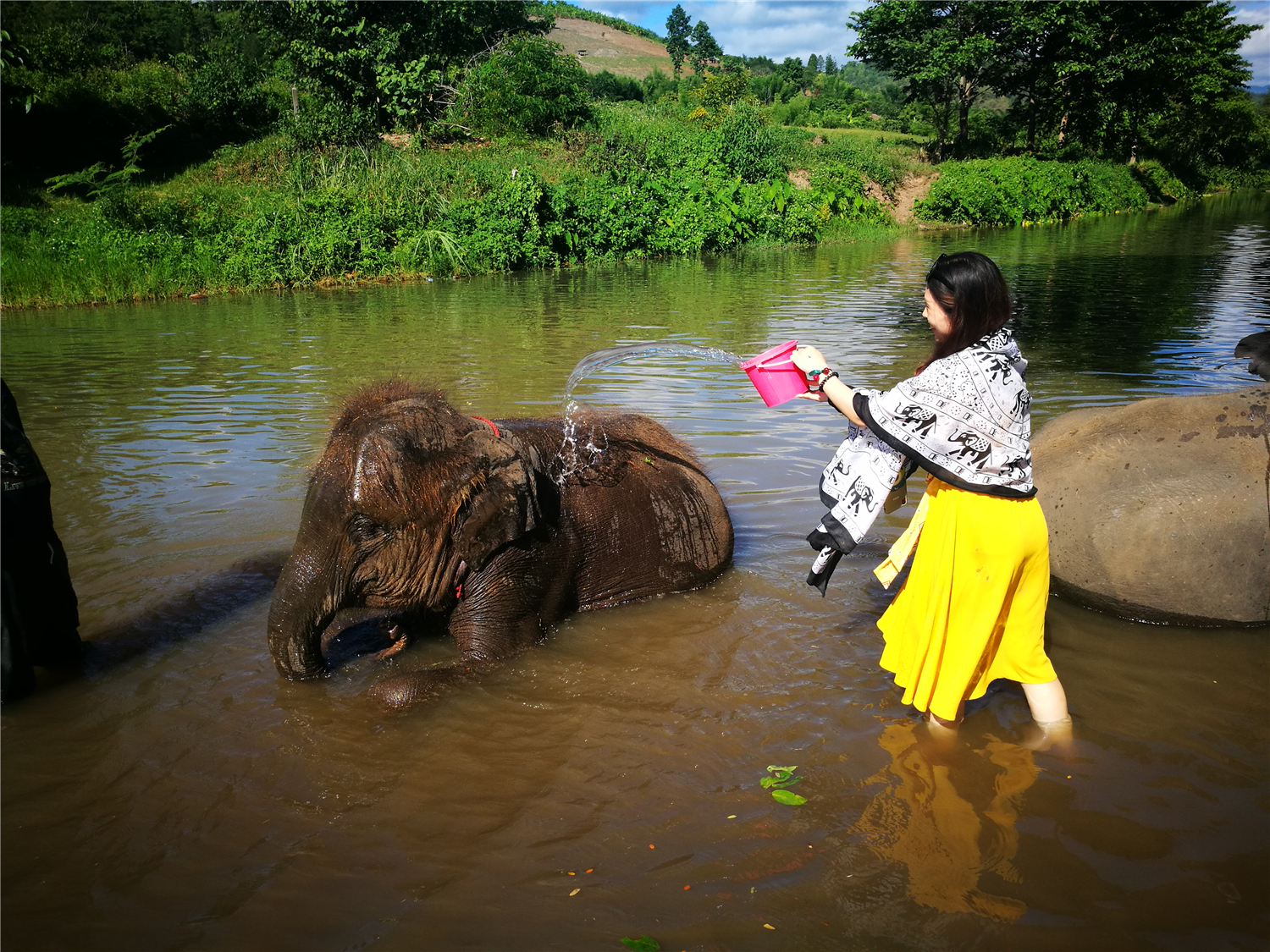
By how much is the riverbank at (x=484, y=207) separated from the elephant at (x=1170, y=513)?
1744 centimetres

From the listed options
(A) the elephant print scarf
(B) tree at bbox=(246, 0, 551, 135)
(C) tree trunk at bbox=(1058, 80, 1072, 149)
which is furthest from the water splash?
(C) tree trunk at bbox=(1058, 80, 1072, 149)

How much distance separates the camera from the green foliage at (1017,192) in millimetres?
32125

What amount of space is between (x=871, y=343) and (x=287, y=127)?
2518 cm

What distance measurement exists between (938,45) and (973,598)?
40321 mm

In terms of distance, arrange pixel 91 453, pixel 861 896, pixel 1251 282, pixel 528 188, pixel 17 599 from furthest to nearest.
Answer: pixel 528 188 < pixel 1251 282 < pixel 91 453 < pixel 17 599 < pixel 861 896

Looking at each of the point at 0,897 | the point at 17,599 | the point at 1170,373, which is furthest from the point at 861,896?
the point at 1170,373

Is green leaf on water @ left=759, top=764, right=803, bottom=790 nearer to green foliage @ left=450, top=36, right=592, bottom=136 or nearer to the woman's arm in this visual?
the woman's arm

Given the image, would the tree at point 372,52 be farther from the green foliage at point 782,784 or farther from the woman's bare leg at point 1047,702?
the woman's bare leg at point 1047,702

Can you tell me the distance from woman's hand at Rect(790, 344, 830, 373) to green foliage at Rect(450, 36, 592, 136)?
29306 millimetres

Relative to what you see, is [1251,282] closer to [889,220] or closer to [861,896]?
[889,220]

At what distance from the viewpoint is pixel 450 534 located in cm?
409

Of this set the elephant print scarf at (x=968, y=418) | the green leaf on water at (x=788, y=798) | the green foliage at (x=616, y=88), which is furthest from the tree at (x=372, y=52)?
the green leaf on water at (x=788, y=798)

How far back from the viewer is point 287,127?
97.6 ft

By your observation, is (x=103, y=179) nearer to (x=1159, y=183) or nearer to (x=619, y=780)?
(x=619, y=780)
